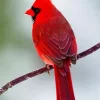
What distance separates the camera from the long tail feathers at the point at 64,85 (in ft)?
5.40

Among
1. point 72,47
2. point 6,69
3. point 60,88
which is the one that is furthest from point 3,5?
point 60,88

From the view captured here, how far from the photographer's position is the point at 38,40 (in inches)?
85.9

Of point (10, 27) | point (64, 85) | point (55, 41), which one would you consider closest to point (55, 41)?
point (55, 41)

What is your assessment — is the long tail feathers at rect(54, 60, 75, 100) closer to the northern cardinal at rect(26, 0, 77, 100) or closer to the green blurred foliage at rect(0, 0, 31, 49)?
the northern cardinal at rect(26, 0, 77, 100)

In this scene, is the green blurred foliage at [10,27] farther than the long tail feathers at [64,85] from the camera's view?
Yes

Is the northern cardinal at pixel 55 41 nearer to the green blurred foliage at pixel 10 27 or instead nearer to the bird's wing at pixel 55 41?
the bird's wing at pixel 55 41

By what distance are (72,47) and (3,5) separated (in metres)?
1.30

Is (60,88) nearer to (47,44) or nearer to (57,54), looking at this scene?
(57,54)

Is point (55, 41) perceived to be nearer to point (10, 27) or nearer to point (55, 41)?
point (55, 41)

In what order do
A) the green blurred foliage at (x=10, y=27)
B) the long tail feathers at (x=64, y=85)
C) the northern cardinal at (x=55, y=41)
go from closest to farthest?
the long tail feathers at (x=64, y=85)
the northern cardinal at (x=55, y=41)
the green blurred foliage at (x=10, y=27)

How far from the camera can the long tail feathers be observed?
1.65 metres

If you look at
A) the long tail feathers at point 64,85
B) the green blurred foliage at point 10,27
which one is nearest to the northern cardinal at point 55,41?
the long tail feathers at point 64,85

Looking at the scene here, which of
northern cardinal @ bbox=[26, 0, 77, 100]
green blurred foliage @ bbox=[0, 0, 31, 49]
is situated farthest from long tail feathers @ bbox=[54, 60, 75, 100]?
green blurred foliage @ bbox=[0, 0, 31, 49]

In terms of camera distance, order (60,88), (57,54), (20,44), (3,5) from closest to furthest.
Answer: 1. (60,88)
2. (57,54)
3. (3,5)
4. (20,44)
